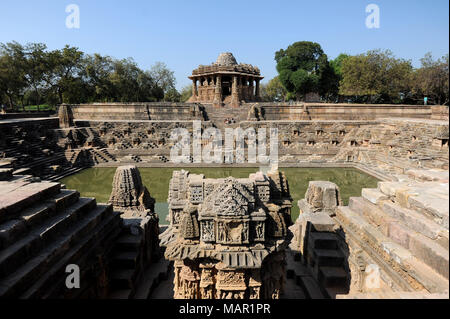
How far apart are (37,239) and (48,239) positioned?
214 millimetres

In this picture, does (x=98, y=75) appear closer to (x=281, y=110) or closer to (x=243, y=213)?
(x=281, y=110)

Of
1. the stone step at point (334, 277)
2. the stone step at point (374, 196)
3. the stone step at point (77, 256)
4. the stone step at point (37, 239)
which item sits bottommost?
the stone step at point (334, 277)

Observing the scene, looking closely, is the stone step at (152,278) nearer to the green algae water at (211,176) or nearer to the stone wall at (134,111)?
the green algae water at (211,176)

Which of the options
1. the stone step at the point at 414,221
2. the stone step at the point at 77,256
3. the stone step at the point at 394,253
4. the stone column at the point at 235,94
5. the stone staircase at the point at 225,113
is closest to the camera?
the stone step at the point at 394,253

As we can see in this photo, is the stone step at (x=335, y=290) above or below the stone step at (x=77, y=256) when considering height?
below

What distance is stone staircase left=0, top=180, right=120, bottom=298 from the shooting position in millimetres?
2744

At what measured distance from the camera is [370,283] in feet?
10.7

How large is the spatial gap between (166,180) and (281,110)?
1314cm

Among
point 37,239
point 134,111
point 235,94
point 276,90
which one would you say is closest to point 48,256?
point 37,239

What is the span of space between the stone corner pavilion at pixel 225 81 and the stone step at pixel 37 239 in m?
20.4

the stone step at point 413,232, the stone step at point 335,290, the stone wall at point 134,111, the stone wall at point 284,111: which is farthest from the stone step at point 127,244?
the stone wall at point 284,111

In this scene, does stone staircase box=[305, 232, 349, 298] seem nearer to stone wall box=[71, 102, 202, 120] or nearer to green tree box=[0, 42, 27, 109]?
Result: stone wall box=[71, 102, 202, 120]

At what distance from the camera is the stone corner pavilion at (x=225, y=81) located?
2455 centimetres

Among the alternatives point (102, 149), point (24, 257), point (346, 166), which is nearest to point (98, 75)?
point (102, 149)
